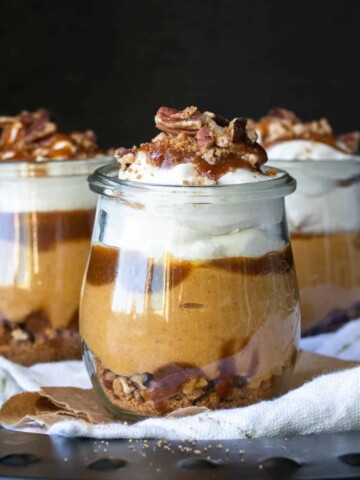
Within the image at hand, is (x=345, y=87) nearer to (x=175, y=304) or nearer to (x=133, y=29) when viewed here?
(x=133, y=29)

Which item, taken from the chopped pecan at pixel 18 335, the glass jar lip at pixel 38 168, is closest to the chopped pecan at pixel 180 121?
the glass jar lip at pixel 38 168

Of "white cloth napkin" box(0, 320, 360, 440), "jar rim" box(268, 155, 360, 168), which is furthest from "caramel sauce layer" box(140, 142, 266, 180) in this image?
"jar rim" box(268, 155, 360, 168)

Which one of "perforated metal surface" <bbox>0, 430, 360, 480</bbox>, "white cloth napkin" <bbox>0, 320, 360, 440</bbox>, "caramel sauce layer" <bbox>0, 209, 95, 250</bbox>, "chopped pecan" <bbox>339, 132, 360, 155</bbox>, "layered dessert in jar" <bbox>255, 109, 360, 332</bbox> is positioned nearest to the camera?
"perforated metal surface" <bbox>0, 430, 360, 480</bbox>

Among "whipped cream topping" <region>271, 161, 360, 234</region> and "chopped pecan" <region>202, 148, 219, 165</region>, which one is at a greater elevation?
"chopped pecan" <region>202, 148, 219, 165</region>

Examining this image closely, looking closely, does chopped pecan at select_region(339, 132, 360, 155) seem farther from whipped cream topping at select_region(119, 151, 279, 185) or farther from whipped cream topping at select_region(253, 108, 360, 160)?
whipped cream topping at select_region(119, 151, 279, 185)

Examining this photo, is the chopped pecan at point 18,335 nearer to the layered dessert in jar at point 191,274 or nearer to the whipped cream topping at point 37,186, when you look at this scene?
the whipped cream topping at point 37,186

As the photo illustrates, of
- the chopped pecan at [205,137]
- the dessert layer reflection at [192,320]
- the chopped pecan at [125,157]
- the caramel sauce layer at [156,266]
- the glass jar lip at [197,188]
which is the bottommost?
the dessert layer reflection at [192,320]
